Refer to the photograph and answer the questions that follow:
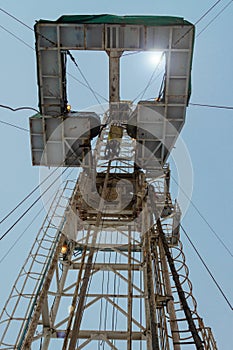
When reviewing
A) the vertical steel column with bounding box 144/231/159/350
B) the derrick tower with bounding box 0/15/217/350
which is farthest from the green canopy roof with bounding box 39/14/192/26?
the vertical steel column with bounding box 144/231/159/350

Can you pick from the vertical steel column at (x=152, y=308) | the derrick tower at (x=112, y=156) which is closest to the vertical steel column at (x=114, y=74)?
the derrick tower at (x=112, y=156)

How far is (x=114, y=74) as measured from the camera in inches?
428

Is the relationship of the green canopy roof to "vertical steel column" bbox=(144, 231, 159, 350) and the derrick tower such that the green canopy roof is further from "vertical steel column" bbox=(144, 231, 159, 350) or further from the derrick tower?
"vertical steel column" bbox=(144, 231, 159, 350)

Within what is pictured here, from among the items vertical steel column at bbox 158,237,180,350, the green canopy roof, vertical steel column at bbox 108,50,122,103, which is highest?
the green canopy roof

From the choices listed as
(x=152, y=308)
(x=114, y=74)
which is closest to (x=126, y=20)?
(x=114, y=74)

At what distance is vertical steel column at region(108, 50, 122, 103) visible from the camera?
33.5 ft

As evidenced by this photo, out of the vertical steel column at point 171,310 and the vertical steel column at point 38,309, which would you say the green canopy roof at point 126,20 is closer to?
the vertical steel column at point 38,309

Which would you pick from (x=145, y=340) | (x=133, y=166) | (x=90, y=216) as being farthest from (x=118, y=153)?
(x=145, y=340)

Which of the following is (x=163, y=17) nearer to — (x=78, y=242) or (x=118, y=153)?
(x=118, y=153)

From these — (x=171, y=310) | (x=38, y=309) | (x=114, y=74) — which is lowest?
(x=171, y=310)

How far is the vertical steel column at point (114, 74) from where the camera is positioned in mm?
10198

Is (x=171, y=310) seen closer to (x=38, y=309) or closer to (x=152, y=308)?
(x=152, y=308)

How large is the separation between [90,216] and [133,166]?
6.31 ft

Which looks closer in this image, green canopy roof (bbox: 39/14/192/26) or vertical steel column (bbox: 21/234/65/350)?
vertical steel column (bbox: 21/234/65/350)
